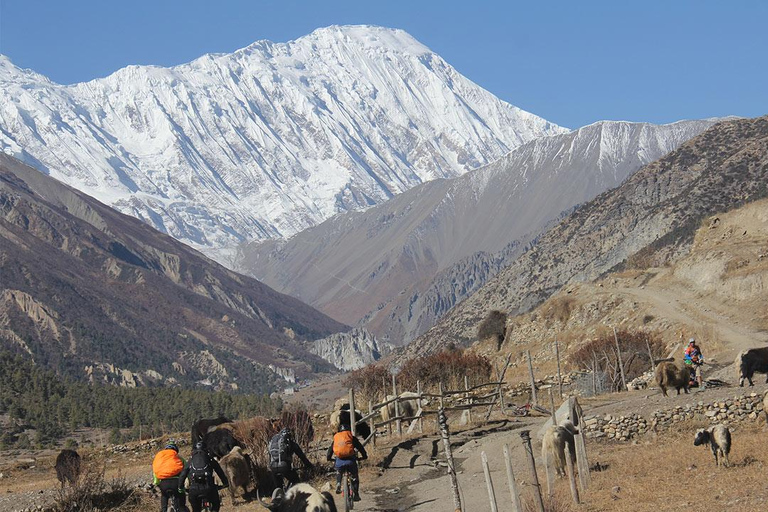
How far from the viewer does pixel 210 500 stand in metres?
20.2

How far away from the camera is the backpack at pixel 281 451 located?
21344mm

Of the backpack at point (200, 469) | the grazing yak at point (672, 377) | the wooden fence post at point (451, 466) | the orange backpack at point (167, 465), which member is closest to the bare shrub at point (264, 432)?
the orange backpack at point (167, 465)

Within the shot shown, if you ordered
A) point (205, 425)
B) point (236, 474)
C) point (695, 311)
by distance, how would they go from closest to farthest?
point (236, 474) < point (205, 425) < point (695, 311)

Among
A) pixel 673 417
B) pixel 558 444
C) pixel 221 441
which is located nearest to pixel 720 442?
pixel 558 444

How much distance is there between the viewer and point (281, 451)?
2134 centimetres

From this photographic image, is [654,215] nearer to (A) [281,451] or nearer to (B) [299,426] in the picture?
(B) [299,426]

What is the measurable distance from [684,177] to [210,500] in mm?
171414

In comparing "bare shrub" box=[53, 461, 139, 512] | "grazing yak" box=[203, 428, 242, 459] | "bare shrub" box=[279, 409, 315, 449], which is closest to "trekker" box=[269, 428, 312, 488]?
"bare shrub" box=[53, 461, 139, 512]

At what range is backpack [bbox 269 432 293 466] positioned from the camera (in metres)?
21.3

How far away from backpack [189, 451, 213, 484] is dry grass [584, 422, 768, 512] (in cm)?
822

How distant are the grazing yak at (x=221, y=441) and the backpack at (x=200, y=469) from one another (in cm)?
824

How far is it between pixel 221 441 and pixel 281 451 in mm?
8325

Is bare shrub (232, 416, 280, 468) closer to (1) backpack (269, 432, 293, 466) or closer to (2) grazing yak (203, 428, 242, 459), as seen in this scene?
(2) grazing yak (203, 428, 242, 459)

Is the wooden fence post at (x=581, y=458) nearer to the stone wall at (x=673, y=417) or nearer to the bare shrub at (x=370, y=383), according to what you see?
the stone wall at (x=673, y=417)
